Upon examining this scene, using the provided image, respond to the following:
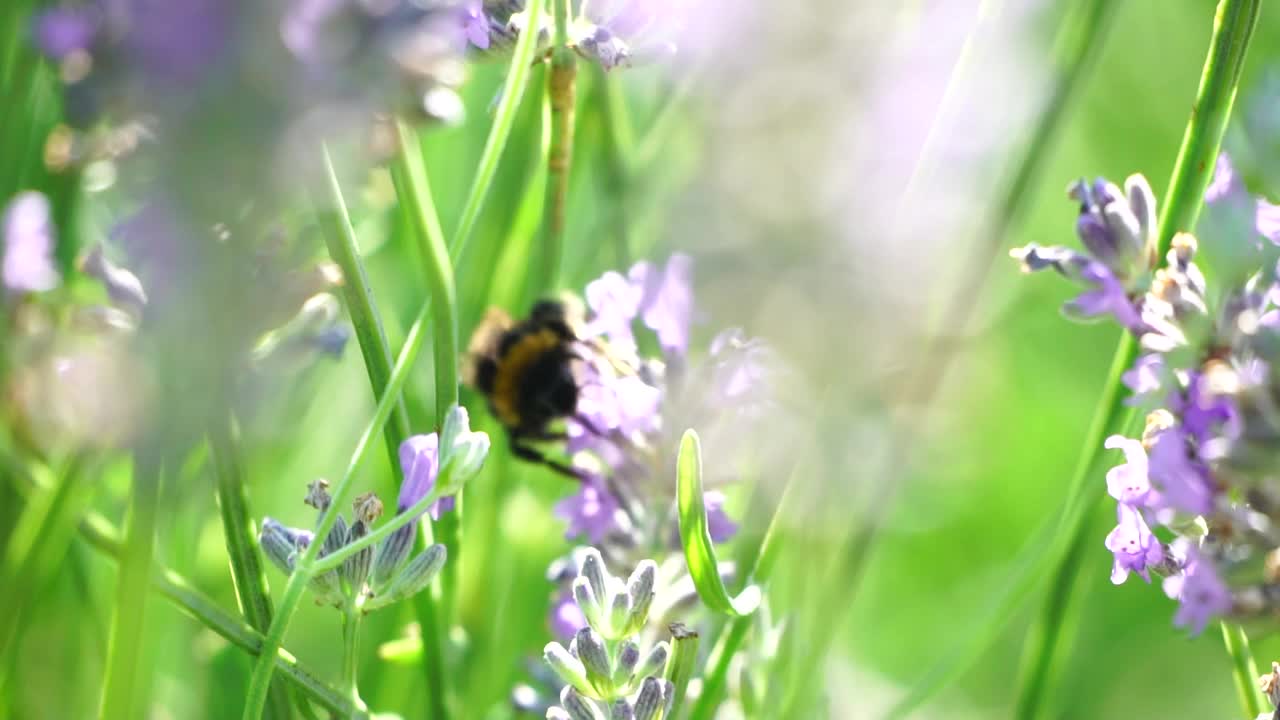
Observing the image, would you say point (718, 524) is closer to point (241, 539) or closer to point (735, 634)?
point (735, 634)

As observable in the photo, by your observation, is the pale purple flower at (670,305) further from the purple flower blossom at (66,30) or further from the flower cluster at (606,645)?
the purple flower blossom at (66,30)

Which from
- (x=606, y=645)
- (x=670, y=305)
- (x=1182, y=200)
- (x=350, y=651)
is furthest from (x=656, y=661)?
(x=1182, y=200)

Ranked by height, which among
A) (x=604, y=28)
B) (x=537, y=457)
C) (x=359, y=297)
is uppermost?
(x=604, y=28)

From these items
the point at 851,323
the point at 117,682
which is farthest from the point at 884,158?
the point at 117,682

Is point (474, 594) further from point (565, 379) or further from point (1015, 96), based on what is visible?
point (1015, 96)

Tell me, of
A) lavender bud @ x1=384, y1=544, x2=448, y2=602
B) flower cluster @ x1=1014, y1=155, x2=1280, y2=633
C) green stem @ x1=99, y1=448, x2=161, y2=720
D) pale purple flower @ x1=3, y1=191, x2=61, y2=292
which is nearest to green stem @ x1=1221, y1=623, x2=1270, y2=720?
flower cluster @ x1=1014, y1=155, x2=1280, y2=633

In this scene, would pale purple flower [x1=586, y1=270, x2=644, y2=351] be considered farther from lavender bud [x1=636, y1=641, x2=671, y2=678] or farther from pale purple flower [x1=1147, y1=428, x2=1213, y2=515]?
pale purple flower [x1=1147, y1=428, x2=1213, y2=515]
